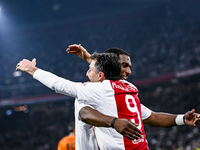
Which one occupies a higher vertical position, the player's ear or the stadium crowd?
the stadium crowd

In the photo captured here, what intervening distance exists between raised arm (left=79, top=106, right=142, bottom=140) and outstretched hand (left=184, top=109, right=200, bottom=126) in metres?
0.97

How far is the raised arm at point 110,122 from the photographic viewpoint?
168cm

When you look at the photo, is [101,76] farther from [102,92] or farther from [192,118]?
[192,118]

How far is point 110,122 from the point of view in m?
1.77

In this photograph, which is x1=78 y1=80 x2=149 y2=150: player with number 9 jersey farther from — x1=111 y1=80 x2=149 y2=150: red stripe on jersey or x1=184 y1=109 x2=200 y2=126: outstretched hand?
x1=184 y1=109 x2=200 y2=126: outstretched hand

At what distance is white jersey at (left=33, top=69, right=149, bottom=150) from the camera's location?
6.44ft

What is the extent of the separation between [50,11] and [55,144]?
866 inches

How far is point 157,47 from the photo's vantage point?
23656 millimetres

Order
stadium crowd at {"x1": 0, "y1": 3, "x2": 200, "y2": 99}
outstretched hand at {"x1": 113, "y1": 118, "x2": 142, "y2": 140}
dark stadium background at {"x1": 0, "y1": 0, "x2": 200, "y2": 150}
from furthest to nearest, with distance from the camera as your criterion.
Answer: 1. stadium crowd at {"x1": 0, "y1": 3, "x2": 200, "y2": 99}
2. dark stadium background at {"x1": 0, "y1": 0, "x2": 200, "y2": 150}
3. outstretched hand at {"x1": 113, "y1": 118, "x2": 142, "y2": 140}

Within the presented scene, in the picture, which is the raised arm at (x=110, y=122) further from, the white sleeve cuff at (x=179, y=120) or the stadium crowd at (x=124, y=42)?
the stadium crowd at (x=124, y=42)

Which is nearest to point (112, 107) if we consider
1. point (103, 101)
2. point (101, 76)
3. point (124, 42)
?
point (103, 101)

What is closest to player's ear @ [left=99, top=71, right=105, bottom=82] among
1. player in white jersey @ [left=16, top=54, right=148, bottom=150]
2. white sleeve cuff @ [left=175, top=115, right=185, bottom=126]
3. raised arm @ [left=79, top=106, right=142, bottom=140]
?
player in white jersey @ [left=16, top=54, right=148, bottom=150]

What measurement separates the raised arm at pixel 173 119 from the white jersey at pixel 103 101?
62 cm

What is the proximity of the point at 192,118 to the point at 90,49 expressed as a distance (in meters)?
27.0
